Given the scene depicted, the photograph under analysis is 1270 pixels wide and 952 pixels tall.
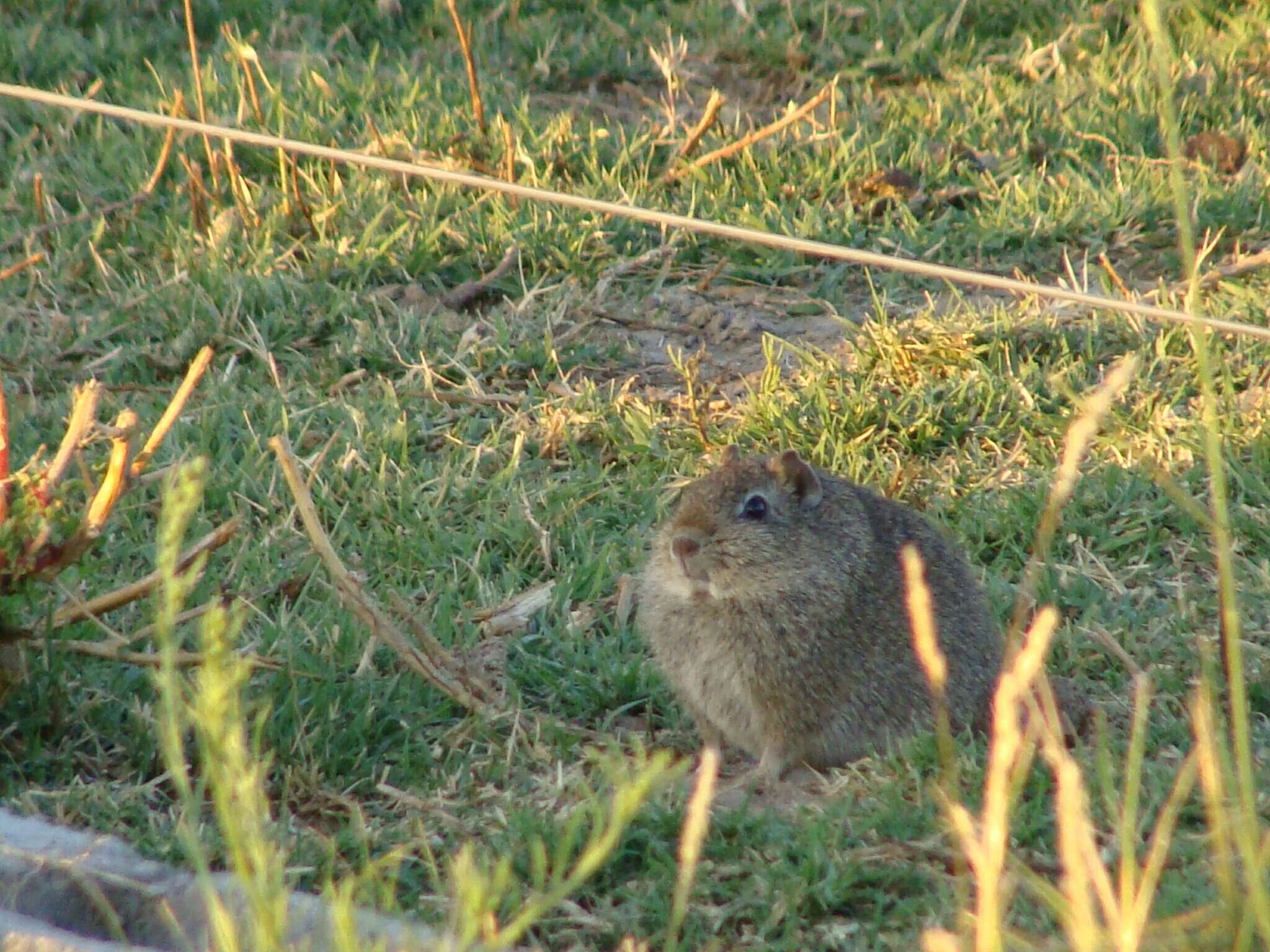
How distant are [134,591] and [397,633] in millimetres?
542

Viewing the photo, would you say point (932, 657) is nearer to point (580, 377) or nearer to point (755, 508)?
point (755, 508)

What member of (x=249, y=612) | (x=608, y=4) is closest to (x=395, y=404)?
(x=249, y=612)

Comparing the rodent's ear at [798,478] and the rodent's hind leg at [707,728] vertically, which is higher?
the rodent's ear at [798,478]

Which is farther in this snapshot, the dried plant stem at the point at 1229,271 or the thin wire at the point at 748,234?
the dried plant stem at the point at 1229,271

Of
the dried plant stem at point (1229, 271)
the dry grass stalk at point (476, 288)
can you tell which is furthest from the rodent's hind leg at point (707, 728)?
the dried plant stem at point (1229, 271)

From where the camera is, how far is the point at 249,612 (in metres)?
3.83

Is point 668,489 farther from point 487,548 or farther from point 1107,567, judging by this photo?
point 1107,567

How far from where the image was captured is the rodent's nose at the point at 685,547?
355 centimetres

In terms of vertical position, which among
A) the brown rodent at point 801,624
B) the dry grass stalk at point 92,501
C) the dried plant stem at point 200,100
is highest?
the dried plant stem at point 200,100

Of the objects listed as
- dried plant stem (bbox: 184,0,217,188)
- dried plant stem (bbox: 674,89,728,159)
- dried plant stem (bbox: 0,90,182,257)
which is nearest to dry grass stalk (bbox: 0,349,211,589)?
dried plant stem (bbox: 0,90,182,257)

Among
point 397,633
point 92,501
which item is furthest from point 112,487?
point 397,633

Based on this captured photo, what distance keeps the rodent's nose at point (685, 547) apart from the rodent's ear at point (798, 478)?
0.76 ft

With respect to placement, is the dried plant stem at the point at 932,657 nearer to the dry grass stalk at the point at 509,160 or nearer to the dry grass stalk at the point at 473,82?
the dry grass stalk at the point at 509,160

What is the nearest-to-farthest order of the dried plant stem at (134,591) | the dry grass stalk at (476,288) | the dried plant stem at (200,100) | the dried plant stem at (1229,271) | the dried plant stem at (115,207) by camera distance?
the dried plant stem at (134,591), the dried plant stem at (1229,271), the dry grass stalk at (476,288), the dried plant stem at (115,207), the dried plant stem at (200,100)
